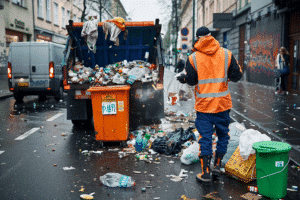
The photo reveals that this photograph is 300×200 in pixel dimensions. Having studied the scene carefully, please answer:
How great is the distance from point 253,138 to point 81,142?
344cm

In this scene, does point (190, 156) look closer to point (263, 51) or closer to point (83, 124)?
point (83, 124)

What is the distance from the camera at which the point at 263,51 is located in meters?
17.4

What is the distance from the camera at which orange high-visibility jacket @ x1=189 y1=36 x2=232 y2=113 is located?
12.4 feet

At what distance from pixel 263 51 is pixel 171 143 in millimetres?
13914

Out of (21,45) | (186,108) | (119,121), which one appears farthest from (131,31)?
(21,45)

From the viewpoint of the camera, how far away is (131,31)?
24.5 feet

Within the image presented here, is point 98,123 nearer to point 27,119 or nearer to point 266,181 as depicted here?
point 266,181

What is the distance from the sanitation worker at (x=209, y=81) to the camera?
3.79 m

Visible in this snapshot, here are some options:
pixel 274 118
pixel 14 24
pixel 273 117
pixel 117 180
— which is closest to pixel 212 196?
pixel 117 180

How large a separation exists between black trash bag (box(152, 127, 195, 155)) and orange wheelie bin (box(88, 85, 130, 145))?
682 mm

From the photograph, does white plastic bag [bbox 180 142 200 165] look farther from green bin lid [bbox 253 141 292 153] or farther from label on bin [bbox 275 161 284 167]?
label on bin [bbox 275 161 284 167]

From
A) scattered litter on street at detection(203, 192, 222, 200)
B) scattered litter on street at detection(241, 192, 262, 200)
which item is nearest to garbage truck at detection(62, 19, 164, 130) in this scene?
scattered litter on street at detection(203, 192, 222, 200)

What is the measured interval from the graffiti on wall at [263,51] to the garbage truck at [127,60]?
9.75m

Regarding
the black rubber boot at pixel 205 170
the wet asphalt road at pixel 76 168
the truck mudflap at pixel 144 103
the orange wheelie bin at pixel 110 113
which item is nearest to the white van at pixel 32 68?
the wet asphalt road at pixel 76 168
